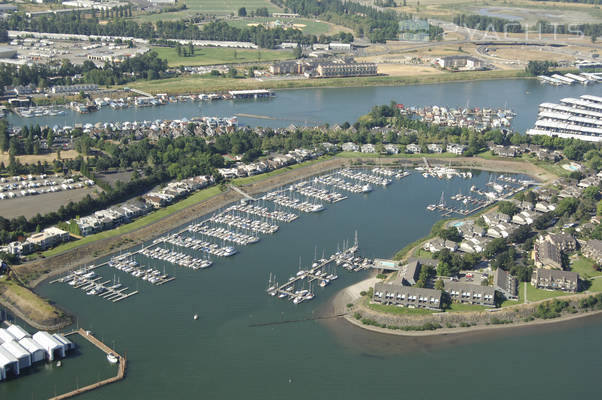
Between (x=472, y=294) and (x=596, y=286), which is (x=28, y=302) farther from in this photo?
(x=596, y=286)

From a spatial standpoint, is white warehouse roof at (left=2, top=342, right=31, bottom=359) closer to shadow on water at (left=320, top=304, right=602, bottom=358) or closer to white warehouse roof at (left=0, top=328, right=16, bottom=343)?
white warehouse roof at (left=0, top=328, right=16, bottom=343)

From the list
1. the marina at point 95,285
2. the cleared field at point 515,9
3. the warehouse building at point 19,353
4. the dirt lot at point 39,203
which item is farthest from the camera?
the cleared field at point 515,9

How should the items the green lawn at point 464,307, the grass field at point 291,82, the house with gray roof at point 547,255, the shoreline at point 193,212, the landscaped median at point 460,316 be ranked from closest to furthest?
the landscaped median at point 460,316
the green lawn at point 464,307
the house with gray roof at point 547,255
the shoreline at point 193,212
the grass field at point 291,82

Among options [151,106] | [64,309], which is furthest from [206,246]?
[151,106]

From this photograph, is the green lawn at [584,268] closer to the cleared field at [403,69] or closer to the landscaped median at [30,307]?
the landscaped median at [30,307]

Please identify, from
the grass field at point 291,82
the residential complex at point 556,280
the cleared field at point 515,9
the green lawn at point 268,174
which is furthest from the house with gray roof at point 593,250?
the cleared field at point 515,9

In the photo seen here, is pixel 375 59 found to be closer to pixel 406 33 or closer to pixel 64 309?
pixel 406 33

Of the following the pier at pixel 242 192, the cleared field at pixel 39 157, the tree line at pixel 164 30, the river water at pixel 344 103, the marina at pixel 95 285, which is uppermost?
the tree line at pixel 164 30
